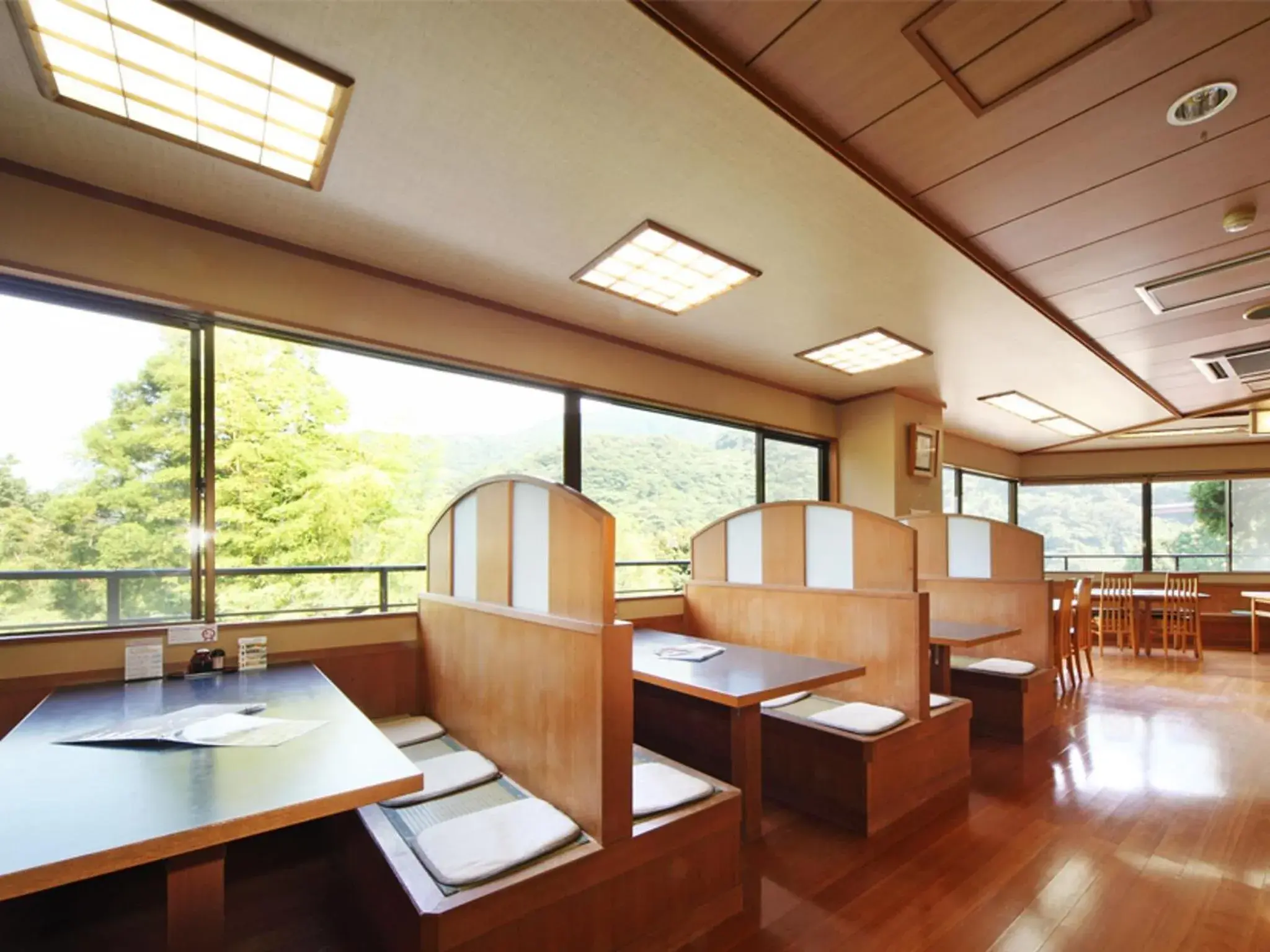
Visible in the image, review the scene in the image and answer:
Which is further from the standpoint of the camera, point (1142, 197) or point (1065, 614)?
point (1065, 614)

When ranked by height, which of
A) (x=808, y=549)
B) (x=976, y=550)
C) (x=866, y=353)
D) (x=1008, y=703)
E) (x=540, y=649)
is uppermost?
(x=866, y=353)

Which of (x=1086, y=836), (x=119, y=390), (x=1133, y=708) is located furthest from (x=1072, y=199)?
(x=1133, y=708)

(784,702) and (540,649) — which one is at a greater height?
(540,649)

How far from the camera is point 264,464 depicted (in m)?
6.21

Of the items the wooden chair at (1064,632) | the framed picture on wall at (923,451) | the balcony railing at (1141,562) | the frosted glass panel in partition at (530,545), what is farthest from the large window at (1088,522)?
the frosted glass panel in partition at (530,545)

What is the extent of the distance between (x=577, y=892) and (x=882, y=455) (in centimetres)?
443

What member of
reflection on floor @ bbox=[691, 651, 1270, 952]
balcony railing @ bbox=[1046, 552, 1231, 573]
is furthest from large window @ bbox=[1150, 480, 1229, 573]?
reflection on floor @ bbox=[691, 651, 1270, 952]

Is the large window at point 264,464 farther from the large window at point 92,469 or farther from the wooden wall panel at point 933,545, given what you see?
the wooden wall panel at point 933,545

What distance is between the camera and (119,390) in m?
2.34

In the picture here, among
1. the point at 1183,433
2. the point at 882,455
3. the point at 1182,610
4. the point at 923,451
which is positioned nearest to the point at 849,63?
the point at 882,455

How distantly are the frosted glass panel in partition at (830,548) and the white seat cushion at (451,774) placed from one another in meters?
1.82

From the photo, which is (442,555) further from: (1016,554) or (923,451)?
(923,451)

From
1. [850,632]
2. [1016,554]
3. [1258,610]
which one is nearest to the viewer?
[850,632]

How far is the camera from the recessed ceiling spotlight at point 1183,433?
23.3 ft
